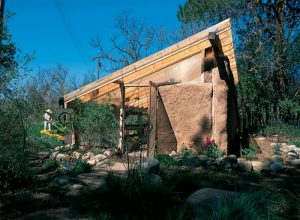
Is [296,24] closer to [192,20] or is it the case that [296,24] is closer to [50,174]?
[192,20]

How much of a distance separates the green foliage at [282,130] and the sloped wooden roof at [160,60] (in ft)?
20.2

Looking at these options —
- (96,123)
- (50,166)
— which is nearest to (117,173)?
(50,166)

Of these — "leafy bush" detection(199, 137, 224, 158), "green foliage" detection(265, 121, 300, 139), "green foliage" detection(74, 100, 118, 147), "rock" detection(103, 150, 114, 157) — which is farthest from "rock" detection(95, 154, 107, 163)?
"green foliage" detection(265, 121, 300, 139)

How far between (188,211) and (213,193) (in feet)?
1.82

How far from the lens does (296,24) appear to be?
20250mm

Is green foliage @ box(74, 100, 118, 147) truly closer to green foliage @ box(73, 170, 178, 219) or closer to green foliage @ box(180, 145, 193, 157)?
green foliage @ box(180, 145, 193, 157)

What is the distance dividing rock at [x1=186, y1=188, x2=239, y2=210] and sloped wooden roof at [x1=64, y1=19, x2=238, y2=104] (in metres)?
6.04

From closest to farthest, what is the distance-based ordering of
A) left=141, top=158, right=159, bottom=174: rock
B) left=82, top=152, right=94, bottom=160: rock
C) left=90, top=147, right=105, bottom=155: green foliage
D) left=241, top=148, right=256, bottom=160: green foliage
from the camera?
left=141, top=158, right=159, bottom=174: rock
left=241, top=148, right=256, bottom=160: green foliage
left=82, top=152, right=94, bottom=160: rock
left=90, top=147, right=105, bottom=155: green foliage

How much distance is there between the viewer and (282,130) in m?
17.7

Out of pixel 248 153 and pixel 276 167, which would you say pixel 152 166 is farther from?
pixel 248 153

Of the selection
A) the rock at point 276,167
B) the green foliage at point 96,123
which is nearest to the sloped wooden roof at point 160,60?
the green foliage at point 96,123

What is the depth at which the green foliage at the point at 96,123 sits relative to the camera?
463 inches

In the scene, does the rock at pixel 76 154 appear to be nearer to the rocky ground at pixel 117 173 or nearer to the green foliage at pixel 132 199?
the rocky ground at pixel 117 173

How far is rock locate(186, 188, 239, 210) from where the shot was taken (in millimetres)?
4723
